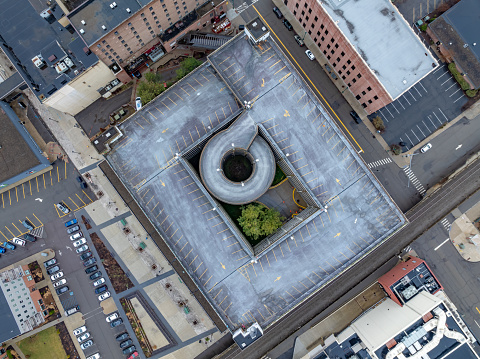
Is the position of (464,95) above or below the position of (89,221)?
below

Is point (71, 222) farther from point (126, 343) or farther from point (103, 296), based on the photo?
point (126, 343)

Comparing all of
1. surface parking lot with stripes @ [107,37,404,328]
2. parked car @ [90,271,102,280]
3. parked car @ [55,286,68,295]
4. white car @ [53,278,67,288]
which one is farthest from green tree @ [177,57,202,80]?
parked car @ [55,286,68,295]

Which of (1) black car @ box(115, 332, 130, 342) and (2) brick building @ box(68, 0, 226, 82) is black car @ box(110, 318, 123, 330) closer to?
(1) black car @ box(115, 332, 130, 342)

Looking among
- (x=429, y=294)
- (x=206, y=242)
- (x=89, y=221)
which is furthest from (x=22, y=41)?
(x=429, y=294)

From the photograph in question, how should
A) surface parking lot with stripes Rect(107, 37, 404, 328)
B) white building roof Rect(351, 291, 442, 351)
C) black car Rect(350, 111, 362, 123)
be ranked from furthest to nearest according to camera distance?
black car Rect(350, 111, 362, 123) < surface parking lot with stripes Rect(107, 37, 404, 328) < white building roof Rect(351, 291, 442, 351)

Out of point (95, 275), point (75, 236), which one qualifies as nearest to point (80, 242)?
point (75, 236)

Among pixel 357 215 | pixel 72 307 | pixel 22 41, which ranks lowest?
pixel 357 215

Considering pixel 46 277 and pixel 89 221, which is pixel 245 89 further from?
pixel 46 277
